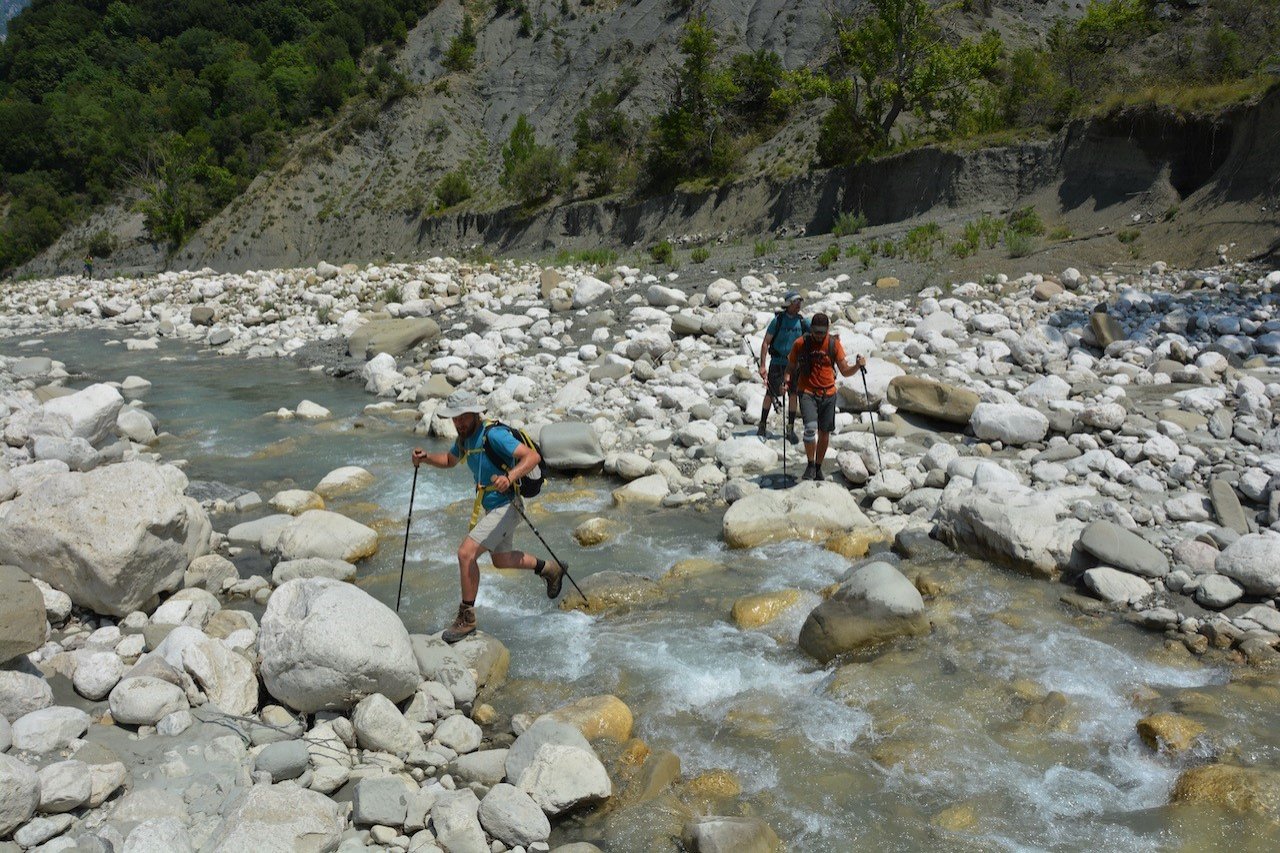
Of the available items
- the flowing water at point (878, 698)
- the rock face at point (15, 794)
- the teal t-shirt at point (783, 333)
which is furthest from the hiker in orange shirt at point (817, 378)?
the rock face at point (15, 794)

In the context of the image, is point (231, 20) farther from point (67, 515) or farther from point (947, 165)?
point (67, 515)

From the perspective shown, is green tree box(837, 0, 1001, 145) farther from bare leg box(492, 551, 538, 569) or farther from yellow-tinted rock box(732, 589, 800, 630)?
bare leg box(492, 551, 538, 569)

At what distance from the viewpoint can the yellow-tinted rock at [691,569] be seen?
696 centimetres

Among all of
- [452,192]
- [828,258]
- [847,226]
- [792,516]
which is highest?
[452,192]

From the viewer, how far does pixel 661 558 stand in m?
7.38

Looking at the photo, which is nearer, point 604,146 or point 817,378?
point 817,378

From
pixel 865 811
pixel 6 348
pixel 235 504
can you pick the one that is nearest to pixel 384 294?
pixel 6 348

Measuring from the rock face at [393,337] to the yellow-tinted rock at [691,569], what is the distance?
10964 millimetres

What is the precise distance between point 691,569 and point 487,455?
226 centimetres

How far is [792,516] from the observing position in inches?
302

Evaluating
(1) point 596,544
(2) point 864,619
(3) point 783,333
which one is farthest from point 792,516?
(3) point 783,333

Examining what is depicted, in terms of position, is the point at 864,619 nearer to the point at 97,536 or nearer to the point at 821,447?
the point at 821,447

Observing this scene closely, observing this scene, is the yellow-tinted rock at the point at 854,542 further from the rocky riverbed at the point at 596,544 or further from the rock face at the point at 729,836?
the rock face at the point at 729,836

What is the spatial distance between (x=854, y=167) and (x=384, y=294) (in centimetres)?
1655
